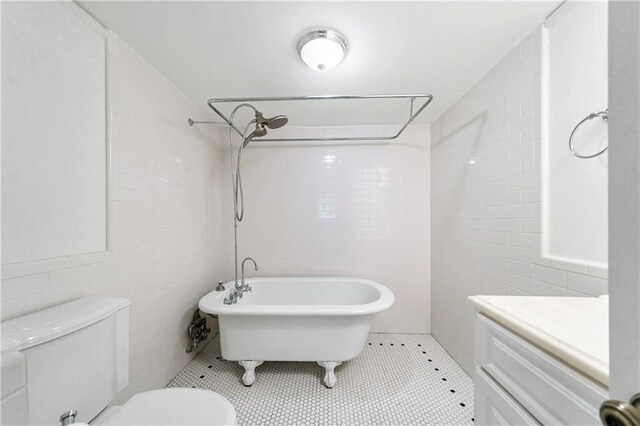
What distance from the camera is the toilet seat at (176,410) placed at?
941 mm

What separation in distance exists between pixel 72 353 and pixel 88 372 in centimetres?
12

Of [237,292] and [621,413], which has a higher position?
[621,413]

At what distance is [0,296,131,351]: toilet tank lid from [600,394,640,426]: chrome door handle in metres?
1.35

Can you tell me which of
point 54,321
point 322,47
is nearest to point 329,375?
point 54,321

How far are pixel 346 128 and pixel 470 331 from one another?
215 centimetres

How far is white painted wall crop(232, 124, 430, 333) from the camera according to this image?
250cm

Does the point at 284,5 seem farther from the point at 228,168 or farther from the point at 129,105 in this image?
the point at 228,168

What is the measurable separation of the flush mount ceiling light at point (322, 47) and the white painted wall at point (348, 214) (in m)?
1.23

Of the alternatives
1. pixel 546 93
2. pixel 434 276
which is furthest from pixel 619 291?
pixel 434 276

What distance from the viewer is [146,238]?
153 cm

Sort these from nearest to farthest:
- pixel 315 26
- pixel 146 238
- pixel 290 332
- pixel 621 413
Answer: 1. pixel 621 413
2. pixel 315 26
3. pixel 146 238
4. pixel 290 332

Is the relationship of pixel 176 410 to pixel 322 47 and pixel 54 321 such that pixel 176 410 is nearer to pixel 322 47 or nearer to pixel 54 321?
pixel 54 321

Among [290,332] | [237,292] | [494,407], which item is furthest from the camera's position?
[237,292]

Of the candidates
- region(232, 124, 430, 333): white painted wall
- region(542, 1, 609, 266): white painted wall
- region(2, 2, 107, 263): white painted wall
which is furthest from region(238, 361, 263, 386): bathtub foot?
region(542, 1, 609, 266): white painted wall
